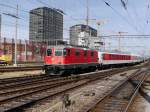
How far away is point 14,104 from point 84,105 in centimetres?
303

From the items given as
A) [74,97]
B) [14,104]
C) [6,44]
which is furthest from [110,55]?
[14,104]

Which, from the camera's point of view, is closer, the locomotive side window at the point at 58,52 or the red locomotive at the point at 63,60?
the red locomotive at the point at 63,60

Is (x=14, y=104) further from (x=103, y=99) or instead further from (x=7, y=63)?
(x=7, y=63)

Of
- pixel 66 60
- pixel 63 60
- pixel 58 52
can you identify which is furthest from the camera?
pixel 58 52

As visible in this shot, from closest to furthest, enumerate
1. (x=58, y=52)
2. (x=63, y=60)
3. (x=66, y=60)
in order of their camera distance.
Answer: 1. (x=63, y=60)
2. (x=66, y=60)
3. (x=58, y=52)

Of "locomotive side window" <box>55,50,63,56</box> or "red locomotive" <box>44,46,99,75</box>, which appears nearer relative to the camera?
"red locomotive" <box>44,46,99,75</box>

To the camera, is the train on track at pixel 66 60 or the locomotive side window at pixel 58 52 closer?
the train on track at pixel 66 60

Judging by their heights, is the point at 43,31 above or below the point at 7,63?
above

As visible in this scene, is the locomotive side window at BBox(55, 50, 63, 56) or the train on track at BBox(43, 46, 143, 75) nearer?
the train on track at BBox(43, 46, 143, 75)

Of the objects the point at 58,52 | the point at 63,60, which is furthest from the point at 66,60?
the point at 58,52

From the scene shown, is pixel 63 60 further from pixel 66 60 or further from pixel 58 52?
pixel 58 52

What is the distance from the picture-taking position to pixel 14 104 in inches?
496

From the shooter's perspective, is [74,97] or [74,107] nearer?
[74,107]

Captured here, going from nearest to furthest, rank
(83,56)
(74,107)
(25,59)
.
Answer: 1. (74,107)
2. (83,56)
3. (25,59)
